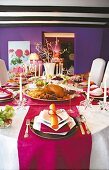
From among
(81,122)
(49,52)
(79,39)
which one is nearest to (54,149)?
(81,122)

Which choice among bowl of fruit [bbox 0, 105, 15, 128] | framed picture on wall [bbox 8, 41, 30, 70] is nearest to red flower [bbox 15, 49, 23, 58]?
framed picture on wall [bbox 8, 41, 30, 70]

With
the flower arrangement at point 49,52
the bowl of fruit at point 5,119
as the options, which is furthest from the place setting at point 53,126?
the flower arrangement at point 49,52

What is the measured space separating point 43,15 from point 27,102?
4001mm

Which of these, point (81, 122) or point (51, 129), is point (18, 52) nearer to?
point (81, 122)

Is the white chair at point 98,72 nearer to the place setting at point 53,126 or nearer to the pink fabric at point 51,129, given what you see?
the place setting at point 53,126

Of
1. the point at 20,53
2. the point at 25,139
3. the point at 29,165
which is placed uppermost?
the point at 20,53

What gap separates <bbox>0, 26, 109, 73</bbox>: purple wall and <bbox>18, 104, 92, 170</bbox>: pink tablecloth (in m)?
6.16

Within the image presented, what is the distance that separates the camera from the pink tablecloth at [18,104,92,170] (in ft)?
3.22

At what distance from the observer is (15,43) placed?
6.90 meters

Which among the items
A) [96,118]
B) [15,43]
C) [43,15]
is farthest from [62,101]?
[15,43]

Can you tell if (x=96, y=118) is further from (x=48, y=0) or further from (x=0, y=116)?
(x=48, y=0)

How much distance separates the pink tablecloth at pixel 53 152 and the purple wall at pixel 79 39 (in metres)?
6.16

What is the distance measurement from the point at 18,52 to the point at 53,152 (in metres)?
6.22

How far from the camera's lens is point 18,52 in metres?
6.90
